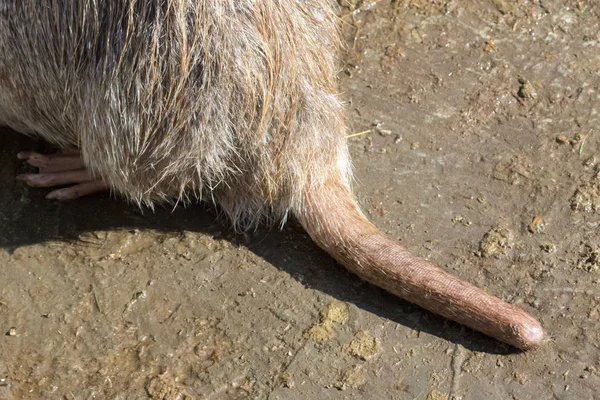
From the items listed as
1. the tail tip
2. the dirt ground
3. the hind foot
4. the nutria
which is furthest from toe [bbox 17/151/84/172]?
the tail tip

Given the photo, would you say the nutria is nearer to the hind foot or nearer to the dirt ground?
the dirt ground

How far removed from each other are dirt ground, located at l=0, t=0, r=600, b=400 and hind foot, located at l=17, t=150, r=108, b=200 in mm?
62

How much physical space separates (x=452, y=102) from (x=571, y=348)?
4.47 ft

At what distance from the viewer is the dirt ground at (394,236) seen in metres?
2.90

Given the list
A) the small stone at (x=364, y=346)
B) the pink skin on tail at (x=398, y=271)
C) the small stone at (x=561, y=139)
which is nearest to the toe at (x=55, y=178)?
the pink skin on tail at (x=398, y=271)

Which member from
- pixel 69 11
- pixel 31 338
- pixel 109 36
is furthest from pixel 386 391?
pixel 69 11

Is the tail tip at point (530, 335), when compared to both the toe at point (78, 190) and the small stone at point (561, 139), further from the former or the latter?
the toe at point (78, 190)

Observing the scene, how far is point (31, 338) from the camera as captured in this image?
3074 millimetres

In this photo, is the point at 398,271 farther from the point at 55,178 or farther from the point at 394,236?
the point at 55,178

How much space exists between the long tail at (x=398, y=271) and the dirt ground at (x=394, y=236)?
130 millimetres

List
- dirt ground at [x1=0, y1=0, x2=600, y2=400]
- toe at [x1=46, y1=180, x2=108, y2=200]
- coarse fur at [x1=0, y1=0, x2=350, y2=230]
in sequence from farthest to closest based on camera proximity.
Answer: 1. toe at [x1=46, y1=180, x2=108, y2=200]
2. dirt ground at [x1=0, y1=0, x2=600, y2=400]
3. coarse fur at [x1=0, y1=0, x2=350, y2=230]

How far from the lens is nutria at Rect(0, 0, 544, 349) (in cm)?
273

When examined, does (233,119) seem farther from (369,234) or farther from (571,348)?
(571,348)

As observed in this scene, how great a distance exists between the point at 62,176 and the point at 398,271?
163 cm
